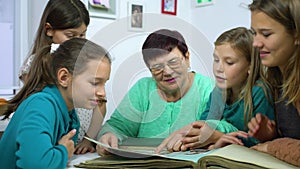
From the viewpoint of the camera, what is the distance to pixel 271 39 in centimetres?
84

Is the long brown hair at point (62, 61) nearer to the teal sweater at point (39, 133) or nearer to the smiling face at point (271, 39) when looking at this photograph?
the teal sweater at point (39, 133)

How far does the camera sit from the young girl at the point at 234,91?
3.10ft

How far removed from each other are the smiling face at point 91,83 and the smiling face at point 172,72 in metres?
0.19

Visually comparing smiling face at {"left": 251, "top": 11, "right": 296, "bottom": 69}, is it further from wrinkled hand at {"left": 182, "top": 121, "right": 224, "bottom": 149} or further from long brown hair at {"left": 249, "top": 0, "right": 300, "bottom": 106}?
wrinkled hand at {"left": 182, "top": 121, "right": 224, "bottom": 149}

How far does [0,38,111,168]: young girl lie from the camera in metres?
0.72

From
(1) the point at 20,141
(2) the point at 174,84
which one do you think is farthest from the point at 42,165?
(2) the point at 174,84

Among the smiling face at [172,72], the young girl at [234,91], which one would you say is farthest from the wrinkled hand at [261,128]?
the smiling face at [172,72]

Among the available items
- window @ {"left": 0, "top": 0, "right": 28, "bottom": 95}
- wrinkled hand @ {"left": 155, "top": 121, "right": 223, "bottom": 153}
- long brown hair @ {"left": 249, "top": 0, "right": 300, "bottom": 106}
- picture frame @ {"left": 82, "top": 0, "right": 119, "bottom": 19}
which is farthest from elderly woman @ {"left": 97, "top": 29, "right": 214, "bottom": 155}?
window @ {"left": 0, "top": 0, "right": 28, "bottom": 95}

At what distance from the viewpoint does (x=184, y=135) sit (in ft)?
2.83

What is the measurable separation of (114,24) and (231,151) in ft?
1.29

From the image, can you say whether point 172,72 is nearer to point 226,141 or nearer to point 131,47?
point 131,47

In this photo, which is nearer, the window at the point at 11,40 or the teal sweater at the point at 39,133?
the teal sweater at the point at 39,133

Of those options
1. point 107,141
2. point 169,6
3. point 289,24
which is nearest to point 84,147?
point 107,141

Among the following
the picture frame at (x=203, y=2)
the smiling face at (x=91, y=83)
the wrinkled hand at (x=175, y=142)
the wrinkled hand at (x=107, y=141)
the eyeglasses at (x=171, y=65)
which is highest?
the picture frame at (x=203, y=2)
